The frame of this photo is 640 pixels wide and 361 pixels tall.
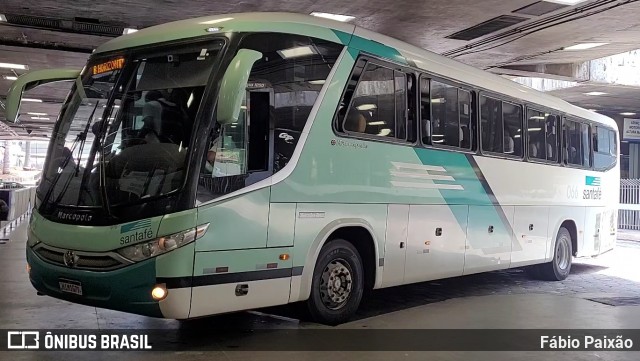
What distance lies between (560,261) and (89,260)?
9743mm

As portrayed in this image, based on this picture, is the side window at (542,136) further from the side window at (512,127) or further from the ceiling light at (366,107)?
the ceiling light at (366,107)

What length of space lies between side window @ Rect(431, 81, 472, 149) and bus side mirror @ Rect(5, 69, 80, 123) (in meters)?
4.81

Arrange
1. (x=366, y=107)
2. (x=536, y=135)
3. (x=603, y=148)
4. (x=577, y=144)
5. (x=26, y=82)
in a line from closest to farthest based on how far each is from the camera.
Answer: (x=26, y=82), (x=366, y=107), (x=536, y=135), (x=577, y=144), (x=603, y=148)

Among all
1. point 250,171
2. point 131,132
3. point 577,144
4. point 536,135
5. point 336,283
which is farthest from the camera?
point 577,144

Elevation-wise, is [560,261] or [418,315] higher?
[560,261]

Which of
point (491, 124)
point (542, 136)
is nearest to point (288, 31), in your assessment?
point (491, 124)

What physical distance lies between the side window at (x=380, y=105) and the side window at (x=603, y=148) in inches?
285

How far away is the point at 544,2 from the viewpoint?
39.5 ft

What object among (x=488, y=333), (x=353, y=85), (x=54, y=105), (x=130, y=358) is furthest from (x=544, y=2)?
(x=54, y=105)

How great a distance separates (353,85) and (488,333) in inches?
134

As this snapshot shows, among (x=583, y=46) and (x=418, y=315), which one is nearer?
(x=418, y=315)

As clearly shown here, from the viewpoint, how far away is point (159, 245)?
5820 mm

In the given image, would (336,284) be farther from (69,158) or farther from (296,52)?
(69,158)

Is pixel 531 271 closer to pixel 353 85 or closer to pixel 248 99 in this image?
pixel 353 85
